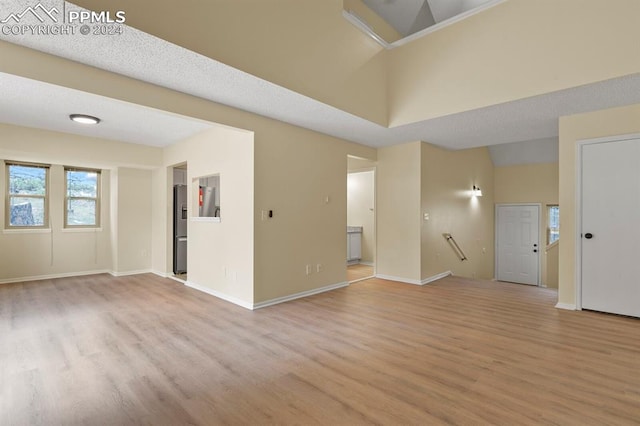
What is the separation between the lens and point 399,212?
5.78 metres

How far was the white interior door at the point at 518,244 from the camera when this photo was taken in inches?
306

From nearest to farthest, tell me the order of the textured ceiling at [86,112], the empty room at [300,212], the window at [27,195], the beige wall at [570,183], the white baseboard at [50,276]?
the empty room at [300,212]
the textured ceiling at [86,112]
the beige wall at [570,183]
the white baseboard at [50,276]
the window at [27,195]

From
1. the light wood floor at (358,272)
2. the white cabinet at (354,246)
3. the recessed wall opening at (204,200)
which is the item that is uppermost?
the recessed wall opening at (204,200)

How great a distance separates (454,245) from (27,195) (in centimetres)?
860

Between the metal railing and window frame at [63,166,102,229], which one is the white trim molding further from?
window frame at [63,166,102,229]

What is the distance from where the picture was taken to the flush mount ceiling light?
13.9 feet

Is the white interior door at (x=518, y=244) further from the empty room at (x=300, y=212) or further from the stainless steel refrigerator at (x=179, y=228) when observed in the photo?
the stainless steel refrigerator at (x=179, y=228)

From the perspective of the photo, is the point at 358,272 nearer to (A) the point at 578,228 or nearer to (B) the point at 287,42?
(A) the point at 578,228

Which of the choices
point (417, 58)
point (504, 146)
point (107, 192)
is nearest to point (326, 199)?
point (417, 58)

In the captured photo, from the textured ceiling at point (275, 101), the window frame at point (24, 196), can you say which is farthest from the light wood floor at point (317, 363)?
the textured ceiling at point (275, 101)

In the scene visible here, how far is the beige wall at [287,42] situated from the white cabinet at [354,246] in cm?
401

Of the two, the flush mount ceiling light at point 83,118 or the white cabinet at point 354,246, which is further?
the white cabinet at point 354,246

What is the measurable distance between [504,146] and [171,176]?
26.3 ft

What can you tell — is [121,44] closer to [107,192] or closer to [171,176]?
[171,176]
